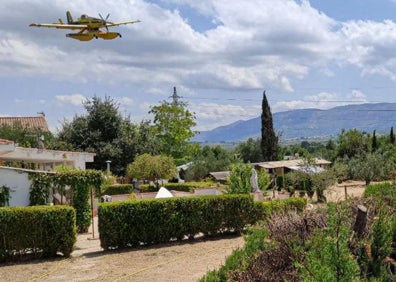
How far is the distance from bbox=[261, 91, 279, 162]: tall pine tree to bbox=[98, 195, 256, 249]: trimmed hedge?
39456mm

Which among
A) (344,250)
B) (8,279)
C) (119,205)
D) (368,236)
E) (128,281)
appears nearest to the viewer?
(344,250)

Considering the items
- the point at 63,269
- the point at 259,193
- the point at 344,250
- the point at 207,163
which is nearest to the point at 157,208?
the point at 63,269

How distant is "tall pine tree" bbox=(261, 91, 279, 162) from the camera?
55344mm

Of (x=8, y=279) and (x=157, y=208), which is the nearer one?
(x=8, y=279)

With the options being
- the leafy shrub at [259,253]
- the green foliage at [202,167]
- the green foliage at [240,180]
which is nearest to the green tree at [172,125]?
the green foliage at [202,167]

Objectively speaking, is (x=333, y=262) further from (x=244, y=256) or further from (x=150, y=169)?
(x=150, y=169)

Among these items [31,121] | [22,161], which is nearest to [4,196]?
[22,161]

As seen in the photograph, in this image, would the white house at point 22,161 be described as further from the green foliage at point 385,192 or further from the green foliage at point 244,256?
the green foliage at point 244,256

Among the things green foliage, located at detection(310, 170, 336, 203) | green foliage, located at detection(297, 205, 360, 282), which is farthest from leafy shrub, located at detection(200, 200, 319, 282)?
green foliage, located at detection(310, 170, 336, 203)

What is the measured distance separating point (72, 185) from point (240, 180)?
780 cm

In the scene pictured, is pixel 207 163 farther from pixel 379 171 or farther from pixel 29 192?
pixel 29 192

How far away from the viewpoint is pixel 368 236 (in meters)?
5.77

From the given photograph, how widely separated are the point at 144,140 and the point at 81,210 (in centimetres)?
2598

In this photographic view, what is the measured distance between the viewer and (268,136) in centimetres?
5625
